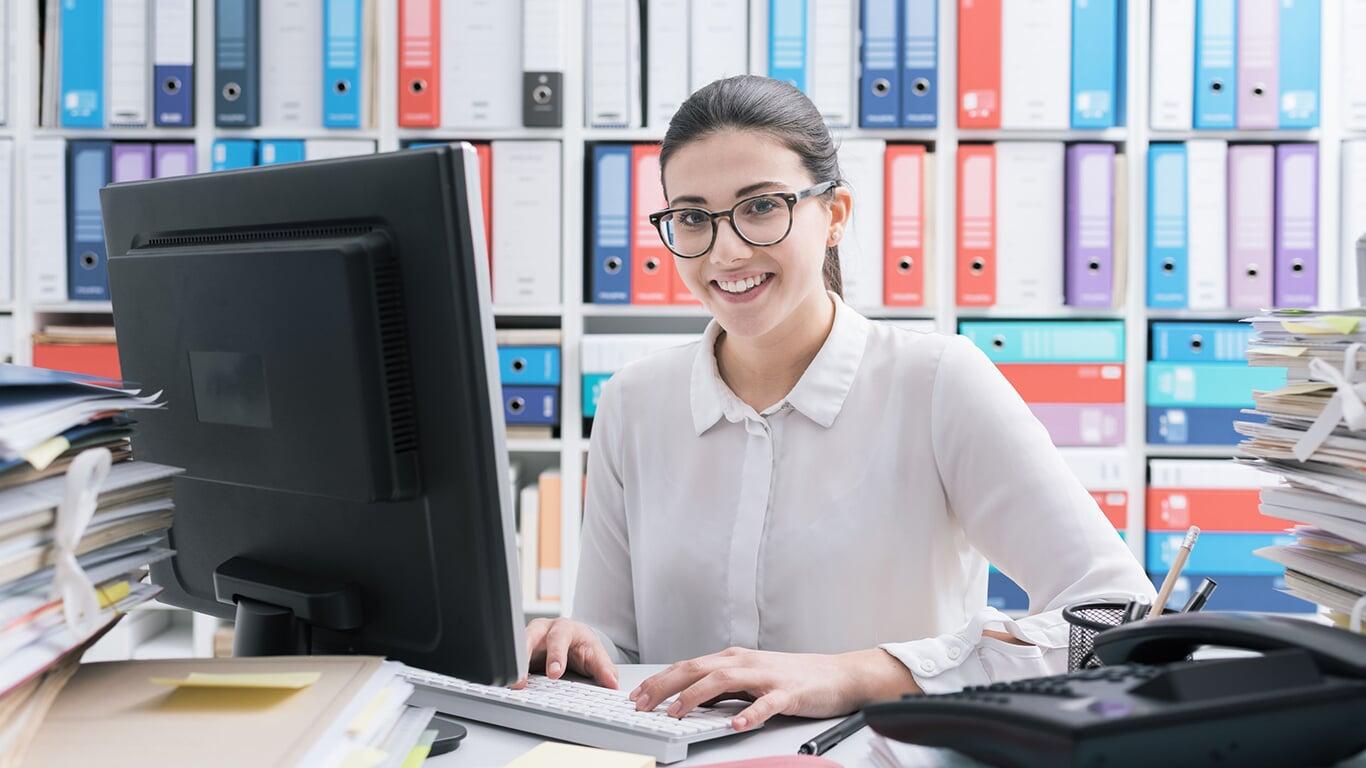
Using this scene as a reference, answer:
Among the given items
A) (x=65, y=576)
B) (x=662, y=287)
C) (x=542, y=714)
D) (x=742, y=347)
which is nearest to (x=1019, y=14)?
(x=662, y=287)

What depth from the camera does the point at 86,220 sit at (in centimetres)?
226

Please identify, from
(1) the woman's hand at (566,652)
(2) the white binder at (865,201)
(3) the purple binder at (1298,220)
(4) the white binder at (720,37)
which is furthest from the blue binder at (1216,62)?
(1) the woman's hand at (566,652)

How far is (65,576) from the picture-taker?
2.04 feet

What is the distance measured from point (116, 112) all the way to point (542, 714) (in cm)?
201

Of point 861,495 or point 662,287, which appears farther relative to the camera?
point 662,287

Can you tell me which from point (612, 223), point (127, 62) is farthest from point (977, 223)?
point (127, 62)

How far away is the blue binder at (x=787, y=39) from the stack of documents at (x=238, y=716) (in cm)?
177

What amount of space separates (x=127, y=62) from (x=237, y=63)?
0.81 ft

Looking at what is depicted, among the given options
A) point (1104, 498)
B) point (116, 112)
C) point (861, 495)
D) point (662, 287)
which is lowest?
point (1104, 498)

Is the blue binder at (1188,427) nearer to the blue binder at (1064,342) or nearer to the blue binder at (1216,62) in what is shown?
the blue binder at (1064,342)

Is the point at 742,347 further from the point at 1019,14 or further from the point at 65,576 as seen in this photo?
the point at 1019,14

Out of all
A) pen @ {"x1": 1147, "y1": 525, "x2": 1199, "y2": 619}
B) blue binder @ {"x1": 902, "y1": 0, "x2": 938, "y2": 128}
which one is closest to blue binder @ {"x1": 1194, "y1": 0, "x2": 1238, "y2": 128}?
blue binder @ {"x1": 902, "y1": 0, "x2": 938, "y2": 128}

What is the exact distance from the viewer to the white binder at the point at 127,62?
223 centimetres

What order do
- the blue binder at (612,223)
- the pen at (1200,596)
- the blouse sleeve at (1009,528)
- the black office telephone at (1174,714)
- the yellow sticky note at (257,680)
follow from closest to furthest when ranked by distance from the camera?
the black office telephone at (1174,714)
the yellow sticky note at (257,680)
the pen at (1200,596)
the blouse sleeve at (1009,528)
the blue binder at (612,223)
